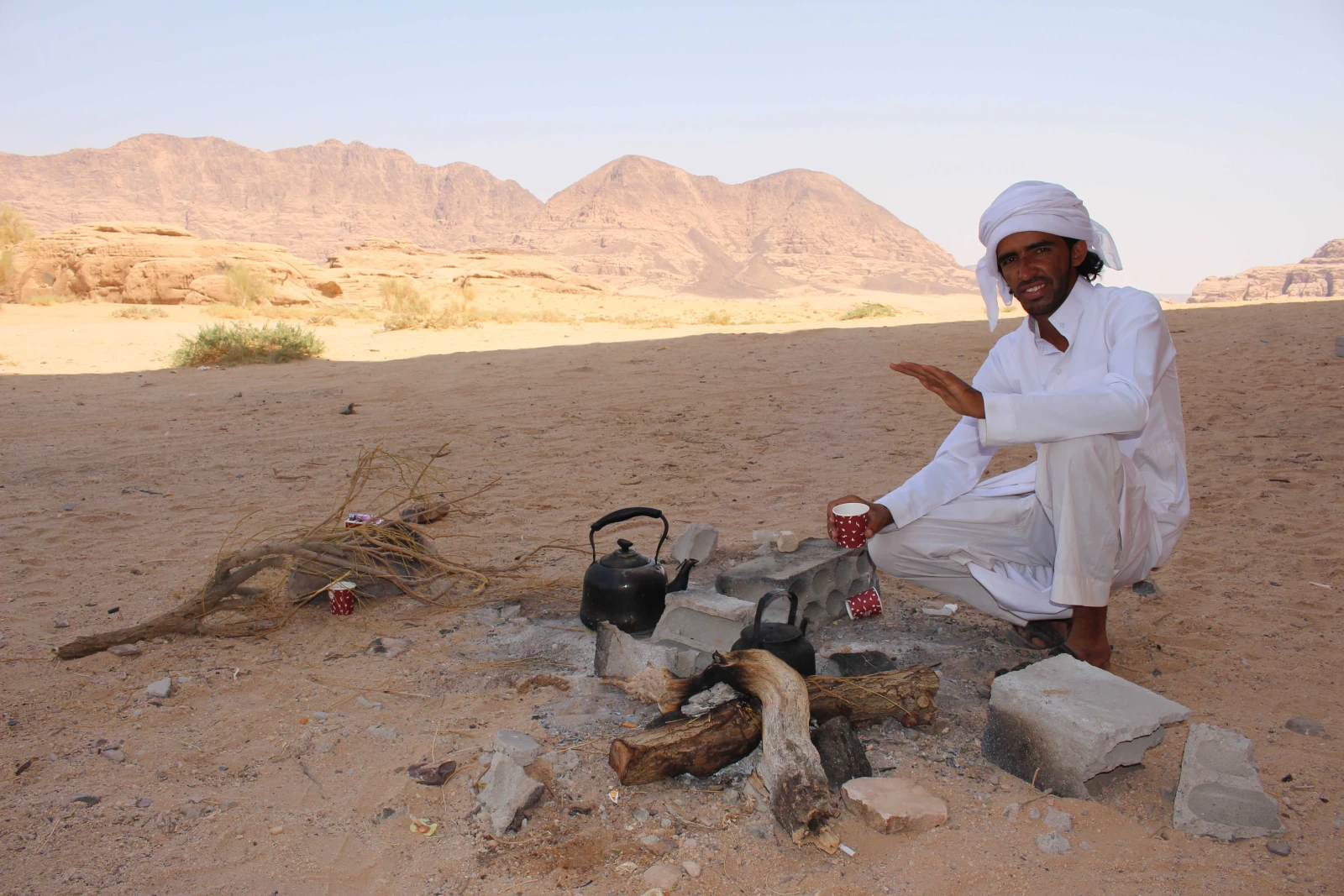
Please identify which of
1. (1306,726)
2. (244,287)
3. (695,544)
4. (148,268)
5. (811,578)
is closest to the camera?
(1306,726)

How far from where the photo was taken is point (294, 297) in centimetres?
2141

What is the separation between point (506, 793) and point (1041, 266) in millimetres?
2099

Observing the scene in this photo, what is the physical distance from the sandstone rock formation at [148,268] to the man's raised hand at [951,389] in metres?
A: 21.2

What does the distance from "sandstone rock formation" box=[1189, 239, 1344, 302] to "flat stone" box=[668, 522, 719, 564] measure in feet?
186

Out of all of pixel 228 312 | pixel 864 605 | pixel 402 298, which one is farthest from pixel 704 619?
pixel 402 298

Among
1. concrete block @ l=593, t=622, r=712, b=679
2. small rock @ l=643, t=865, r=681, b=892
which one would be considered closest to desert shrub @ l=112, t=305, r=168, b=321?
concrete block @ l=593, t=622, r=712, b=679

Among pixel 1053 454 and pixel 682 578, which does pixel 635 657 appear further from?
pixel 1053 454

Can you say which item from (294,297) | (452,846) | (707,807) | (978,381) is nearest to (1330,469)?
(978,381)

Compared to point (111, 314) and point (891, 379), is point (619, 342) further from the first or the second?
point (111, 314)

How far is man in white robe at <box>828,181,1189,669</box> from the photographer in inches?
91.7

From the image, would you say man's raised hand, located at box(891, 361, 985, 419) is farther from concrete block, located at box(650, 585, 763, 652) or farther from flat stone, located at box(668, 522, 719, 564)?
flat stone, located at box(668, 522, 719, 564)

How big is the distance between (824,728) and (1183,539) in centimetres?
254

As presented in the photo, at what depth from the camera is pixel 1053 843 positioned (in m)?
1.80

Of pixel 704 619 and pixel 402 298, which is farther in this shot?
pixel 402 298
